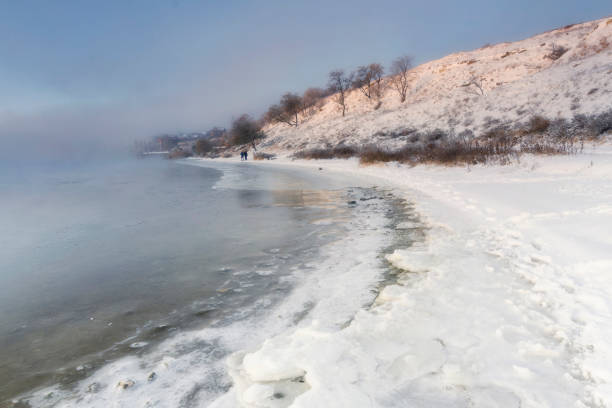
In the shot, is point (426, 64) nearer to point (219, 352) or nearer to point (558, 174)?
point (558, 174)

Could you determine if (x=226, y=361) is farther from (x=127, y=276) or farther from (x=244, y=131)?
(x=244, y=131)

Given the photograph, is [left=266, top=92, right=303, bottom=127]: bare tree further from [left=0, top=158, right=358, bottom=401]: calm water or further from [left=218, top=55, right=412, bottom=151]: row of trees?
[left=0, top=158, right=358, bottom=401]: calm water

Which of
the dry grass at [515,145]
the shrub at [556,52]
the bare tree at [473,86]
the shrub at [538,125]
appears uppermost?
the shrub at [556,52]

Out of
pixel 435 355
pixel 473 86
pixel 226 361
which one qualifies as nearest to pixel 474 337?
pixel 435 355

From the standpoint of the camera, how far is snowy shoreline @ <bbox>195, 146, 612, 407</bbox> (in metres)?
2.03

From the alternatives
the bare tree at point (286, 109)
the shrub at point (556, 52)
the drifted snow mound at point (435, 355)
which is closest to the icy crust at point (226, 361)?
the drifted snow mound at point (435, 355)

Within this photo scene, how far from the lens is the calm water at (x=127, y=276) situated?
9.96ft

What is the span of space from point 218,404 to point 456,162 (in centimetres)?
1537

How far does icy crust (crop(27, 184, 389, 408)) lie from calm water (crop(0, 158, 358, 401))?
7.3 inches

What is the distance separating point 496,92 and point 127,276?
37.0 metres

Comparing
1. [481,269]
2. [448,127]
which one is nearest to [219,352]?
[481,269]

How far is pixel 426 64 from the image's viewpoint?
69.0m

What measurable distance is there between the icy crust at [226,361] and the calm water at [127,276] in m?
0.19

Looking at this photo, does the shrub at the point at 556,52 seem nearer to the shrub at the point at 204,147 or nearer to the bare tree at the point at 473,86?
the bare tree at the point at 473,86
